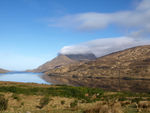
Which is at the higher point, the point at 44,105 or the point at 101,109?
the point at 101,109

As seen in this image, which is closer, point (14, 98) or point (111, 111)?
point (111, 111)

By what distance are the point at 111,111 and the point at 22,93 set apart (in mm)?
26964

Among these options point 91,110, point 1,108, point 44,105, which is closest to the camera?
point 91,110

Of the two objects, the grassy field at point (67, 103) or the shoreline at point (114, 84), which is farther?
the shoreline at point (114, 84)

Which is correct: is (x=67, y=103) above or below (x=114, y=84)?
above

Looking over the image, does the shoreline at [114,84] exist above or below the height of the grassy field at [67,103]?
below

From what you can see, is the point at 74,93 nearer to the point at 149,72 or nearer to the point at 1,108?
the point at 1,108

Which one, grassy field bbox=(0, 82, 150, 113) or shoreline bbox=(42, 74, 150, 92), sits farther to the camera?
shoreline bbox=(42, 74, 150, 92)

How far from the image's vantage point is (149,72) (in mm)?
176000

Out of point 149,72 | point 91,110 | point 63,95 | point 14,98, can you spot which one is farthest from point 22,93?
point 149,72

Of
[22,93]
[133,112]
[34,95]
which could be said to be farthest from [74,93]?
[133,112]

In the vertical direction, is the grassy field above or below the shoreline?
above

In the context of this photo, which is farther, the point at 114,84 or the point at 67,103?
the point at 114,84

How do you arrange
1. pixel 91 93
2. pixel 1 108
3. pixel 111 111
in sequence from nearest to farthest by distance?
pixel 111 111
pixel 1 108
pixel 91 93
